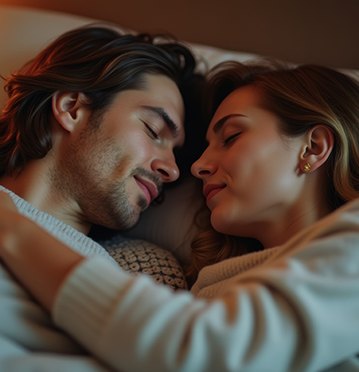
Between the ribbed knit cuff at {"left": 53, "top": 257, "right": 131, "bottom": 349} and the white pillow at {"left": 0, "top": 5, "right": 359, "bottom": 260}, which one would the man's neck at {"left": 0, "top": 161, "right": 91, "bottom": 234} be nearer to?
the white pillow at {"left": 0, "top": 5, "right": 359, "bottom": 260}

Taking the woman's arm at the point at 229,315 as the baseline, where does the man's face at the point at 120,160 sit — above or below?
below

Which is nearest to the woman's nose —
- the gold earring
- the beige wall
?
the gold earring

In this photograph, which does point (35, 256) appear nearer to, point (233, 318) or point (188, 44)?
point (233, 318)

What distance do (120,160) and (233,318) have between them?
0.65 metres

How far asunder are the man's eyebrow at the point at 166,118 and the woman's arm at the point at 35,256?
1.74 ft

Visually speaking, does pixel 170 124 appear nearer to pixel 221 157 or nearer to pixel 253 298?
pixel 221 157

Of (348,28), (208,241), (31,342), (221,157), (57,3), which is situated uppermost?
(348,28)

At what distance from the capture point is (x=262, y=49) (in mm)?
1598

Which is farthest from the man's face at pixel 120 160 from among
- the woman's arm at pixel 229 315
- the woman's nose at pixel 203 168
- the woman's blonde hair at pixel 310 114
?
the woman's arm at pixel 229 315

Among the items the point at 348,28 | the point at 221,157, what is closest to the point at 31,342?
the point at 221,157

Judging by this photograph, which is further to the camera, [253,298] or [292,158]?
[292,158]

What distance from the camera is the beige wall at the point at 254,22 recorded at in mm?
1543

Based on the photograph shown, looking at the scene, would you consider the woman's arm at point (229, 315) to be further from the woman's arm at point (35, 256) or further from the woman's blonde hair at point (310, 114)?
the woman's blonde hair at point (310, 114)

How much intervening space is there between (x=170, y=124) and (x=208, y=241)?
0.33m
